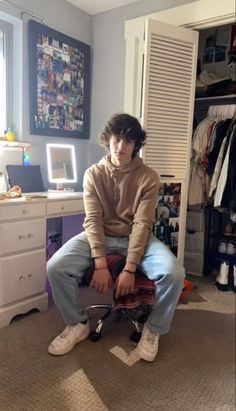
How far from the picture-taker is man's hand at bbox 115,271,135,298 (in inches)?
60.3

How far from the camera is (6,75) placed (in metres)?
2.34

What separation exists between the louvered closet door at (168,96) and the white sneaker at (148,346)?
1.17m

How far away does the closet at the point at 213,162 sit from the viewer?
8.09 ft

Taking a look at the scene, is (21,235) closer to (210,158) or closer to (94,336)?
(94,336)

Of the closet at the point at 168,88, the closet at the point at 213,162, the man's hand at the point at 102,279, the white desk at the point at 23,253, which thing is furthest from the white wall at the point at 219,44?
the man's hand at the point at 102,279

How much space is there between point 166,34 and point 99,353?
2061mm

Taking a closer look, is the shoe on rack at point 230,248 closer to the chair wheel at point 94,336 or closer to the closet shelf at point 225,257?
the closet shelf at point 225,257

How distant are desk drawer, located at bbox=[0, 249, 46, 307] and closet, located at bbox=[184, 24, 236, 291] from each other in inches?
52.9

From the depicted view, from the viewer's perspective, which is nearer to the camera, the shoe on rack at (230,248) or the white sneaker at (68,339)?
the white sneaker at (68,339)

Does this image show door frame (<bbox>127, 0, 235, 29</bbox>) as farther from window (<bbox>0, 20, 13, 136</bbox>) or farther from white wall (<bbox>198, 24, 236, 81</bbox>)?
window (<bbox>0, 20, 13, 136</bbox>)

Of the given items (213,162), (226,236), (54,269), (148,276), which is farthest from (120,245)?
(226,236)

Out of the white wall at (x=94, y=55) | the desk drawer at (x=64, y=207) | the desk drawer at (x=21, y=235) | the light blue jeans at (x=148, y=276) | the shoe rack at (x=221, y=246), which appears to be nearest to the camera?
the light blue jeans at (x=148, y=276)

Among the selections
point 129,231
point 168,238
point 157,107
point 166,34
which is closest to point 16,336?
point 129,231

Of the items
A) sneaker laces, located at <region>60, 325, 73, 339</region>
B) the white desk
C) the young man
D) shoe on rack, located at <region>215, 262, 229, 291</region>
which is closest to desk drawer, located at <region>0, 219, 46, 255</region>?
the white desk
